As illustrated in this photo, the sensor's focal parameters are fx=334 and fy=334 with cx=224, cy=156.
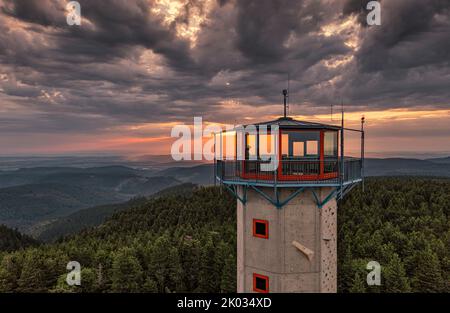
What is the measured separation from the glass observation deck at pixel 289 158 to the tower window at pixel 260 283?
5.58m

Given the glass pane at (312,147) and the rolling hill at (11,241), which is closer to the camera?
the glass pane at (312,147)

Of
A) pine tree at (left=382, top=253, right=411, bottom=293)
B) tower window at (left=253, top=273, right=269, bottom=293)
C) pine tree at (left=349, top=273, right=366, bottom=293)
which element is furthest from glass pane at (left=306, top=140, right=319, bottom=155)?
pine tree at (left=382, top=253, right=411, bottom=293)

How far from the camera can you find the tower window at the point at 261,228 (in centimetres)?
1909

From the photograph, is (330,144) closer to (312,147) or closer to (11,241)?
(312,147)

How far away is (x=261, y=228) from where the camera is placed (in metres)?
19.4

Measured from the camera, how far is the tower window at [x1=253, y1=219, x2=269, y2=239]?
19.1m

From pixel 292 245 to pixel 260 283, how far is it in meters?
3.06

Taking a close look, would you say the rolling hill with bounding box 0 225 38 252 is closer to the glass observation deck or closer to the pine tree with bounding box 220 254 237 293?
the pine tree with bounding box 220 254 237 293

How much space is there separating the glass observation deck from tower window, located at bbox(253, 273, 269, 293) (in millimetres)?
5577

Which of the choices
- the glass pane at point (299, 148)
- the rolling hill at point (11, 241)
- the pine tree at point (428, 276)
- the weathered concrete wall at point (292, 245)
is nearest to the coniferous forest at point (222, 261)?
the pine tree at point (428, 276)

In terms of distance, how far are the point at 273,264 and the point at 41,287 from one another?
52128 mm

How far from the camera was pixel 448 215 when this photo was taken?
285 ft

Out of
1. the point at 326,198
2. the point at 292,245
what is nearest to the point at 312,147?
the point at 326,198

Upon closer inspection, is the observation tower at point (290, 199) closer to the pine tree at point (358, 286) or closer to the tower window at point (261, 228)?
the tower window at point (261, 228)
